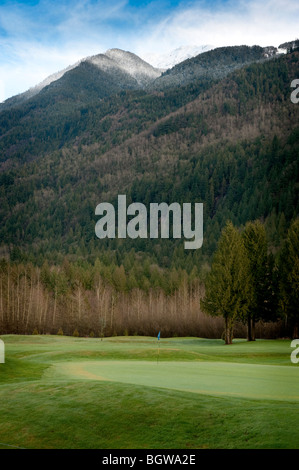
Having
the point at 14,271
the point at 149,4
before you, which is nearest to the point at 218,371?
the point at 149,4

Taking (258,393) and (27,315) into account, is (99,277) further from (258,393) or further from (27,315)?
(258,393)

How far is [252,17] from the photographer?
50469 millimetres

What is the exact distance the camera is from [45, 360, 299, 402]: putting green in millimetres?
18594

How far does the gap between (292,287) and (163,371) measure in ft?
110

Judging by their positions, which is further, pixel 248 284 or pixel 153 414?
pixel 248 284

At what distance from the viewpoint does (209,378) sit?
22.7 meters

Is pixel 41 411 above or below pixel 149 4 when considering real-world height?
below

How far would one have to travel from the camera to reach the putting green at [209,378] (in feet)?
61.0

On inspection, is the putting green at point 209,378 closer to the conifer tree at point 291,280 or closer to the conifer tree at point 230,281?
the conifer tree at point 230,281

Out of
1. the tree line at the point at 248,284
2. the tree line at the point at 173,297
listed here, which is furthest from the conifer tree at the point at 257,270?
the tree line at the point at 173,297

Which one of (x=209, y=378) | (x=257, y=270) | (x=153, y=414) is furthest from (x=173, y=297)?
(x=153, y=414)

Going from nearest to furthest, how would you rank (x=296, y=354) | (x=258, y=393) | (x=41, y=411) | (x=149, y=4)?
1. (x=41, y=411)
2. (x=258, y=393)
3. (x=296, y=354)
4. (x=149, y=4)

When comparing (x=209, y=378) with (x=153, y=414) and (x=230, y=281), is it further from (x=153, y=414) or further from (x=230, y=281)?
(x=230, y=281)

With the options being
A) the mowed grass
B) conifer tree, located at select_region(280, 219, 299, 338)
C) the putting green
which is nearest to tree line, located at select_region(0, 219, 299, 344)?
conifer tree, located at select_region(280, 219, 299, 338)
